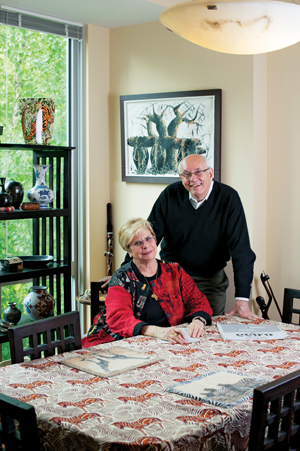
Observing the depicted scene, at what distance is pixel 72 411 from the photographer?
4.70 feet

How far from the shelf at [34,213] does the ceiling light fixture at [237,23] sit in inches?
61.7

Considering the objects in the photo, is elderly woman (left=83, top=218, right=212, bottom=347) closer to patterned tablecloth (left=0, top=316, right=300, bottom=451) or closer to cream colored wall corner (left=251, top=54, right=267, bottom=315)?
patterned tablecloth (left=0, top=316, right=300, bottom=451)

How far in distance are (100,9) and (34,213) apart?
144 cm

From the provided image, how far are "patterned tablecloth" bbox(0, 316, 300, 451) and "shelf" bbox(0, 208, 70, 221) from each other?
1.21m

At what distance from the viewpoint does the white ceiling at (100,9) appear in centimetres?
332

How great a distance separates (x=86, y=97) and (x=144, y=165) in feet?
2.15

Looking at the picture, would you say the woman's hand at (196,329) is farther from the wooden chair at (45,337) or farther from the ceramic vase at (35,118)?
the ceramic vase at (35,118)

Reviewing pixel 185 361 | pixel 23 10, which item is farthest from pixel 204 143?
pixel 185 361

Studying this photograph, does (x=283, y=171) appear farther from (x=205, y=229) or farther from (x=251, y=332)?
(x=251, y=332)

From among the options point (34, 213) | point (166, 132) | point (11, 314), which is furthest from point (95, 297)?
point (166, 132)

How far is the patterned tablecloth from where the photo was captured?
129cm

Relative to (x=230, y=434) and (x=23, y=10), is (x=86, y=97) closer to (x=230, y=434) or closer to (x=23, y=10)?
(x=23, y=10)

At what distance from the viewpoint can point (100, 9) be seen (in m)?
3.46

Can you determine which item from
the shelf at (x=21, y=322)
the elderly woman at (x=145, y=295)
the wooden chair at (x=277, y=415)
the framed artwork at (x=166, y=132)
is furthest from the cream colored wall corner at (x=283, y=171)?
the wooden chair at (x=277, y=415)
